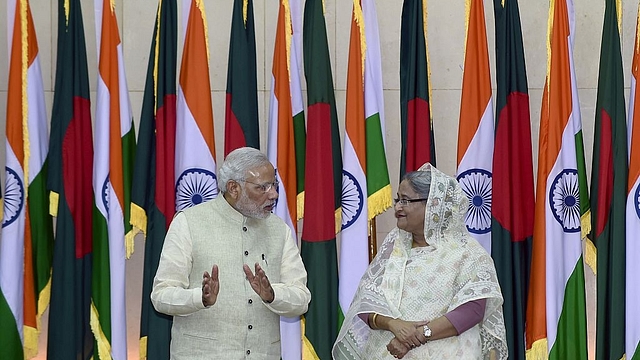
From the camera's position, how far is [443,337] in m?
3.57

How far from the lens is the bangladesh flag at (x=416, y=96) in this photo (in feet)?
16.6

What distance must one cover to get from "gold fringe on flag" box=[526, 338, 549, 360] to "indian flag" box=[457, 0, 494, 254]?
54cm

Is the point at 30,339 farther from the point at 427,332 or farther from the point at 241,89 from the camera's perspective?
the point at 427,332

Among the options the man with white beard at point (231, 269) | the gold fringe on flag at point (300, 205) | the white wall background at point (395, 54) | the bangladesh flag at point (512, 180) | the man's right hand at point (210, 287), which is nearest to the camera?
the man's right hand at point (210, 287)

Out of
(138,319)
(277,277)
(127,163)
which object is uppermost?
(127,163)

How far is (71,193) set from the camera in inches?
197

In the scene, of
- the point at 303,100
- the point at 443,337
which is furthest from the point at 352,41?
the point at 443,337

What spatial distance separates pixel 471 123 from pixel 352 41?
78 centimetres

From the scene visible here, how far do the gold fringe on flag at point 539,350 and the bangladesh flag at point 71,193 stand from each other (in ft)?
7.66

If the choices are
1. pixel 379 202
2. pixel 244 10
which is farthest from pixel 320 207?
pixel 244 10

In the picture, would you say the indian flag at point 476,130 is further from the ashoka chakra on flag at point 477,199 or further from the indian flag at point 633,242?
the indian flag at point 633,242

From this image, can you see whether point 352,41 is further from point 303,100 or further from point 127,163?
point 127,163

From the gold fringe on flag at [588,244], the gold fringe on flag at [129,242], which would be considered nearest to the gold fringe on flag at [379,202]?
the gold fringe on flag at [588,244]

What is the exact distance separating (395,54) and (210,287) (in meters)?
2.80
